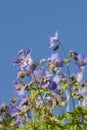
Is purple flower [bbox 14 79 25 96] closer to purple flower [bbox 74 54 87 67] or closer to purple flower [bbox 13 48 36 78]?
purple flower [bbox 13 48 36 78]

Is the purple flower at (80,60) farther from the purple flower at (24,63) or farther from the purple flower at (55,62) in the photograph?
the purple flower at (24,63)

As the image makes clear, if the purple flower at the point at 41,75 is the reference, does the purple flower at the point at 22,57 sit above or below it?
above

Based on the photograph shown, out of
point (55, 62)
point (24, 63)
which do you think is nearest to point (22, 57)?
point (24, 63)

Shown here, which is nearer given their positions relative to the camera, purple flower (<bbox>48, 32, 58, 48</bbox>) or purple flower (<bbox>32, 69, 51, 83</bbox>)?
purple flower (<bbox>32, 69, 51, 83</bbox>)

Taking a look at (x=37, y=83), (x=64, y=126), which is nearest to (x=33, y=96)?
(x=37, y=83)

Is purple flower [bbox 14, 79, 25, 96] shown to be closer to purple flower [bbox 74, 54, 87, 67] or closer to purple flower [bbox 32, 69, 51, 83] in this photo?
purple flower [bbox 32, 69, 51, 83]

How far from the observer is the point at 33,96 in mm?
3426

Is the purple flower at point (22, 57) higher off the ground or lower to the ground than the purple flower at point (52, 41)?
lower

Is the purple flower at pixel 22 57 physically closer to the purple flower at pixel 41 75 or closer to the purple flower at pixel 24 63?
the purple flower at pixel 24 63

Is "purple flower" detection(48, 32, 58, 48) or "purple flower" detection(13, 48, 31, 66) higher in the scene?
"purple flower" detection(48, 32, 58, 48)

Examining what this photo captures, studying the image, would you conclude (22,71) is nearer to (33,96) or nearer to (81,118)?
(33,96)

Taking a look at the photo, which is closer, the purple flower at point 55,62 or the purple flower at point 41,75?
the purple flower at point 41,75

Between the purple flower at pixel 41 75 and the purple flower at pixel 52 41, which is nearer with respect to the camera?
the purple flower at pixel 41 75

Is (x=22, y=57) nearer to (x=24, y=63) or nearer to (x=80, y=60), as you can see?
(x=24, y=63)
